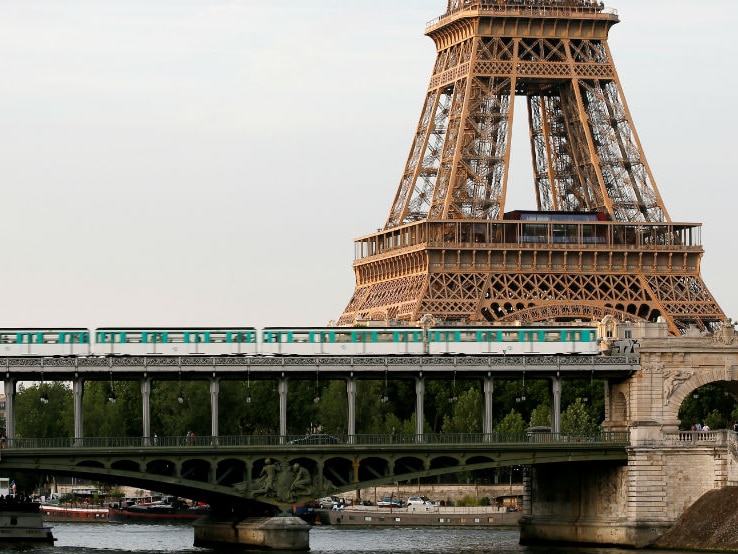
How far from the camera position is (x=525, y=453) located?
127 m

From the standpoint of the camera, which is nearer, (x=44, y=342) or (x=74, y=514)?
(x=44, y=342)

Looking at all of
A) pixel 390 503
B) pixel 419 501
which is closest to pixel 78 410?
pixel 390 503

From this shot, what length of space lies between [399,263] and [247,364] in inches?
2347

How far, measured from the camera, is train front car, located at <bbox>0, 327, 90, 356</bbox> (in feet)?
427

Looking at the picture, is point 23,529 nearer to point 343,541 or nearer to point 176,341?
point 176,341

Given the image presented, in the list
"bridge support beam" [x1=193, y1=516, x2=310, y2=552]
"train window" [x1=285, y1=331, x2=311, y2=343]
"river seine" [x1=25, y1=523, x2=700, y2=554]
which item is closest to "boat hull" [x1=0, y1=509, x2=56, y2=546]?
"river seine" [x1=25, y1=523, x2=700, y2=554]

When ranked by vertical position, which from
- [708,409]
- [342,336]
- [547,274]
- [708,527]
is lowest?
[708,527]

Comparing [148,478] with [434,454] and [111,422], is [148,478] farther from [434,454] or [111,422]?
[111,422]

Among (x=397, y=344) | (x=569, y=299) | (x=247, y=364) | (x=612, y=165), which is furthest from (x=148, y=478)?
(x=612, y=165)

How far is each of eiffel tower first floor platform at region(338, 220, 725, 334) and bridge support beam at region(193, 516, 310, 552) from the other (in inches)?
1745

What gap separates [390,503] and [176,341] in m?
47.9

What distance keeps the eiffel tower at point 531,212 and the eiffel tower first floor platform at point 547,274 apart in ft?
0.38

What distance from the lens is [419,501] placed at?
587 ft

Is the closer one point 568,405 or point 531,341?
point 531,341
